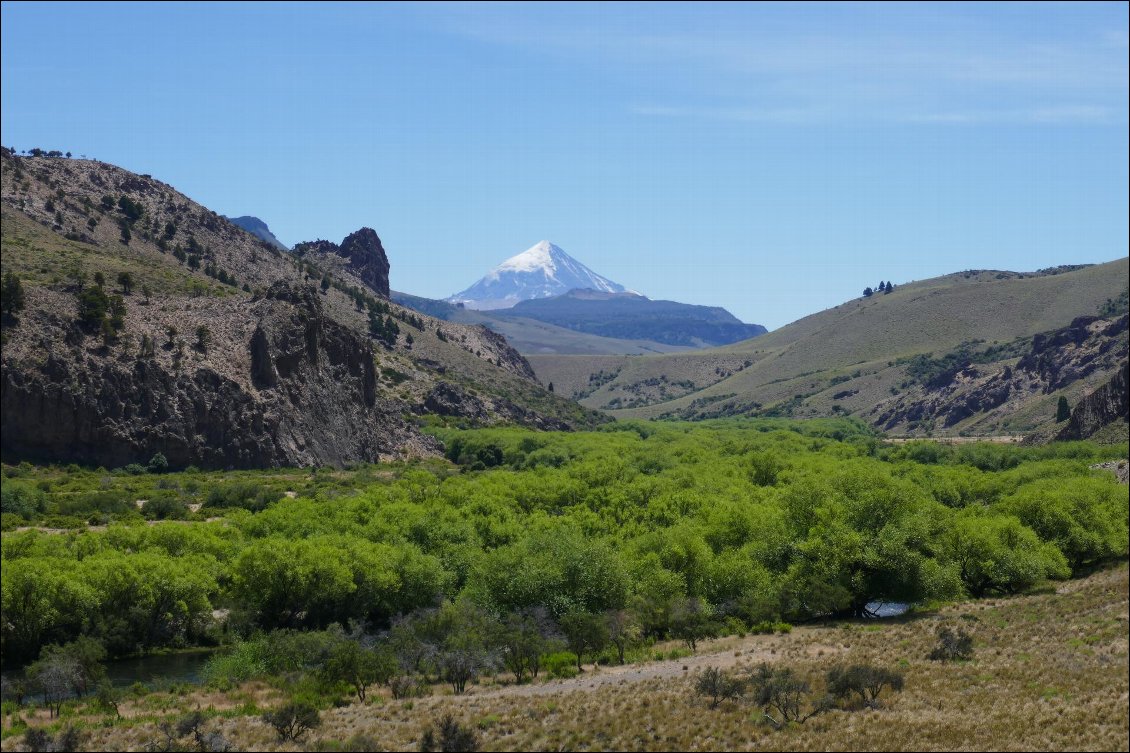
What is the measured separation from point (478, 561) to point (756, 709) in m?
27.3

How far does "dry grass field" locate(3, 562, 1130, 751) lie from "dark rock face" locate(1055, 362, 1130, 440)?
278 ft

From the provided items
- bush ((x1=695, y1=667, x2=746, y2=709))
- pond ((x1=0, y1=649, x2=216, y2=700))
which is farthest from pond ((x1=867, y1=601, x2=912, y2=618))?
pond ((x1=0, y1=649, x2=216, y2=700))

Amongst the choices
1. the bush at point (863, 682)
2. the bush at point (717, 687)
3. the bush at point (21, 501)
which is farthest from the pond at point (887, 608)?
the bush at point (21, 501)

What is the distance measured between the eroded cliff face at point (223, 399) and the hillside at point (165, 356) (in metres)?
0.14

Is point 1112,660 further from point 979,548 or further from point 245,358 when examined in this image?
point 245,358

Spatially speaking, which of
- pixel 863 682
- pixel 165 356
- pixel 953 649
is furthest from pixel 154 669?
pixel 165 356

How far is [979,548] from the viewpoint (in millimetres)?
66875

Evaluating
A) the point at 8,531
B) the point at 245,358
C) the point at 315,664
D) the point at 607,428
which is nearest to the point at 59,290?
the point at 245,358

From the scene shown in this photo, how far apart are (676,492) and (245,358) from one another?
153ft

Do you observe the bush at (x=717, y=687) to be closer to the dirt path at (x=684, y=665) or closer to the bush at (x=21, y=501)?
the dirt path at (x=684, y=665)

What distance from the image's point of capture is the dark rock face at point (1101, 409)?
128 meters

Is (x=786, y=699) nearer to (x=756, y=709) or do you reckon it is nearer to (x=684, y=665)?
(x=756, y=709)

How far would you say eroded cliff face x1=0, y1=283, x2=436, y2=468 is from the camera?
8756 cm

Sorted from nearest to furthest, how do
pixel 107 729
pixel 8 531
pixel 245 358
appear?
pixel 107 729
pixel 8 531
pixel 245 358
